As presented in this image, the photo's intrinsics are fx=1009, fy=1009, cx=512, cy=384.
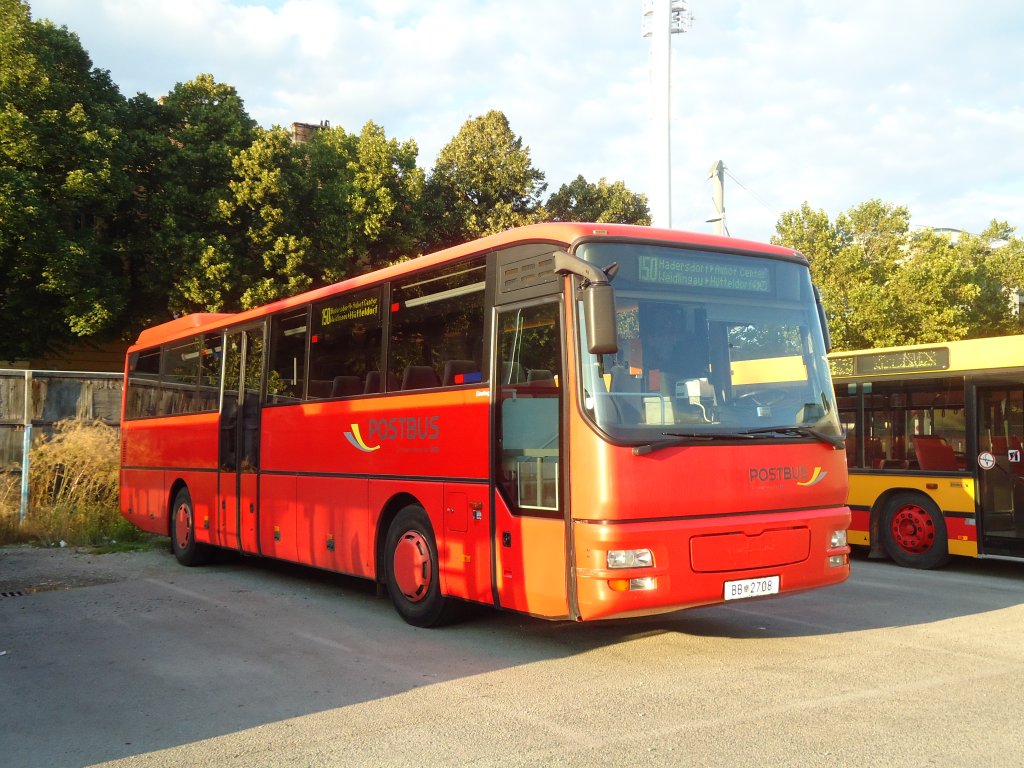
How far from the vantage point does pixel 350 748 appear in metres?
5.33

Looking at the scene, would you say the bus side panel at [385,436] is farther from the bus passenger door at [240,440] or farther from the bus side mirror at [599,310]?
the bus side mirror at [599,310]

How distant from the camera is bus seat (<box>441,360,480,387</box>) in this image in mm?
8250

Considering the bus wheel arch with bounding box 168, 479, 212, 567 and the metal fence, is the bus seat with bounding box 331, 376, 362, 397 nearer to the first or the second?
the bus wheel arch with bounding box 168, 479, 212, 567

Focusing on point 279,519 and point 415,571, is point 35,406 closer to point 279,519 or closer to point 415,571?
point 279,519

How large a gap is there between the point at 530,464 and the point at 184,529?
7858 millimetres

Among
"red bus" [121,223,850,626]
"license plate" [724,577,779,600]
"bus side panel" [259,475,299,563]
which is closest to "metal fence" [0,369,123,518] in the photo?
"bus side panel" [259,475,299,563]

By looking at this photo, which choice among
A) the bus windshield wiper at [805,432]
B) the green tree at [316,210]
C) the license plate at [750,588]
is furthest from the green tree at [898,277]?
the license plate at [750,588]

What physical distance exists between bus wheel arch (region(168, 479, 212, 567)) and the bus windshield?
820 cm

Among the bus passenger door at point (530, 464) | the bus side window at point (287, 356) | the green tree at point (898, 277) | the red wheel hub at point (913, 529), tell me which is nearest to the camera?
the bus passenger door at point (530, 464)

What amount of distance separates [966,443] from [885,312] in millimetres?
18890

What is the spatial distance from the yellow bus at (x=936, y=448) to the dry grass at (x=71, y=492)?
445 inches

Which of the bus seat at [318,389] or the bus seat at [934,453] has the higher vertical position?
the bus seat at [318,389]

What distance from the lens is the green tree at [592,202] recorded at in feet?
115

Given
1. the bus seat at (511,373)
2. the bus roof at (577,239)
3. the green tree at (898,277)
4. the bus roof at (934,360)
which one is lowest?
the bus seat at (511,373)
